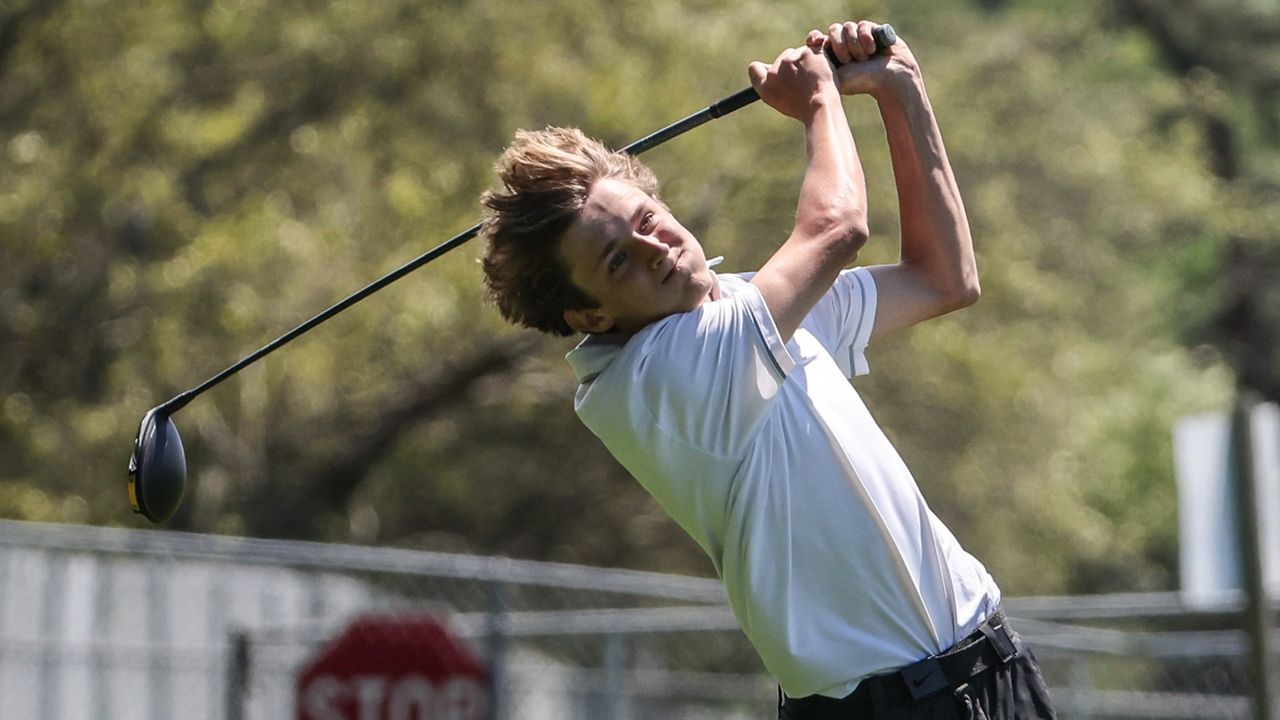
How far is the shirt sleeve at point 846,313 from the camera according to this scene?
333cm

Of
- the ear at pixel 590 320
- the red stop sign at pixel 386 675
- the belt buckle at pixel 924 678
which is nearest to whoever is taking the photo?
the belt buckle at pixel 924 678

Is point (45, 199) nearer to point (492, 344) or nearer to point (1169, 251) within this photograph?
point (492, 344)

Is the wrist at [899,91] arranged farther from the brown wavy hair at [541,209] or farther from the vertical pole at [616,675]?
the vertical pole at [616,675]

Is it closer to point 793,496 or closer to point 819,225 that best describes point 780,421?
point 793,496

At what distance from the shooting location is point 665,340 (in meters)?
3.01

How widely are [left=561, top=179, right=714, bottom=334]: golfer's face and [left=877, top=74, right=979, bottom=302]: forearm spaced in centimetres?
44

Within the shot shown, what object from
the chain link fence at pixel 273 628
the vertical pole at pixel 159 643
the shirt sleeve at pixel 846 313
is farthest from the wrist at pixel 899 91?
the vertical pole at pixel 159 643

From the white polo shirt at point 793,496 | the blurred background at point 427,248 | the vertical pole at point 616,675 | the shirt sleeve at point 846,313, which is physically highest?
the blurred background at point 427,248

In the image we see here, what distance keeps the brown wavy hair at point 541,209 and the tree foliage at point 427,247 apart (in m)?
7.38

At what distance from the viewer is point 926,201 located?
10.8 ft

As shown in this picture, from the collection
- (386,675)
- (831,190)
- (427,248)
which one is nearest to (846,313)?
(831,190)

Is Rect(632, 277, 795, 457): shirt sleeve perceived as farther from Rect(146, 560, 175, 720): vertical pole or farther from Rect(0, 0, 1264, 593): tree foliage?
Rect(0, 0, 1264, 593): tree foliage

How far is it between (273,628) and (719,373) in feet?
15.4

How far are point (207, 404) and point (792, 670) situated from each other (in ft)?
35.4
